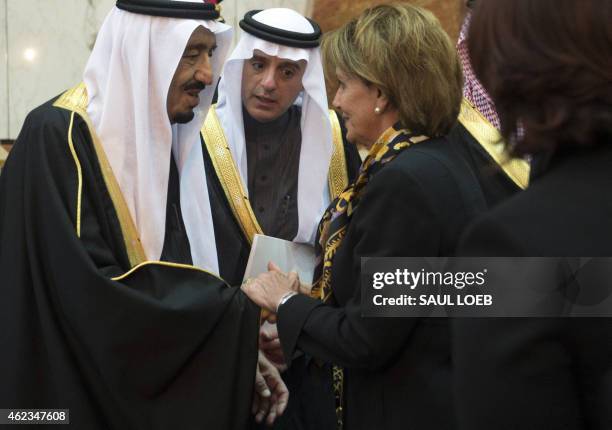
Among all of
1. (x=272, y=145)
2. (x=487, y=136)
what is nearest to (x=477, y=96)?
(x=487, y=136)

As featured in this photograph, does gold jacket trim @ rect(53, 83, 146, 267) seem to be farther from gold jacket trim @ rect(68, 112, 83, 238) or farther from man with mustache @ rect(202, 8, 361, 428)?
man with mustache @ rect(202, 8, 361, 428)

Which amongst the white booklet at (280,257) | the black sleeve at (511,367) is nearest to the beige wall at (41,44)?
the white booklet at (280,257)

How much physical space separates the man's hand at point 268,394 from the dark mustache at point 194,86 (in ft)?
3.09

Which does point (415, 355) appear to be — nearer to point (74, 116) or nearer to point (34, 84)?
point (74, 116)

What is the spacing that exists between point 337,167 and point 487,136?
95 cm

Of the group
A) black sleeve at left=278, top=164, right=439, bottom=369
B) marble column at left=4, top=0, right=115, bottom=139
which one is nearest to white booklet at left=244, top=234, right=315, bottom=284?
black sleeve at left=278, top=164, right=439, bottom=369

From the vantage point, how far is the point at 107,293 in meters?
2.66

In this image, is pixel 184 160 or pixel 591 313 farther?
pixel 184 160

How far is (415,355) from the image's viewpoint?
2.27 meters

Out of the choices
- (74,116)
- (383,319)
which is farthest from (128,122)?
(383,319)

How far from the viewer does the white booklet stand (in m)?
3.20

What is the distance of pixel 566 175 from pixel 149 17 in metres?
2.06

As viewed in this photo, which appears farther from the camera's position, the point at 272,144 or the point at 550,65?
the point at 272,144

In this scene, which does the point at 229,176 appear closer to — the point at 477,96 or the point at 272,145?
the point at 272,145
